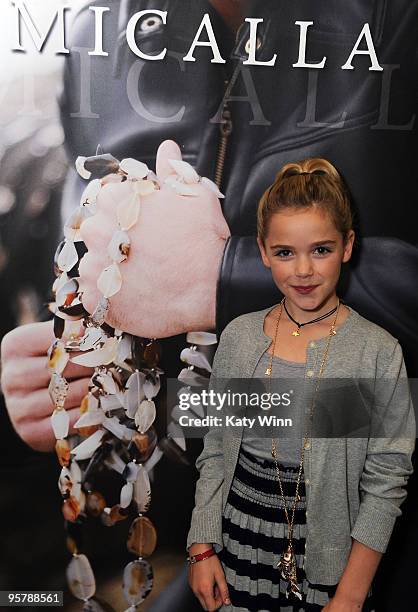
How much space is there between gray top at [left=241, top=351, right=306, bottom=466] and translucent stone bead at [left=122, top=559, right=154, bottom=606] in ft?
1.47

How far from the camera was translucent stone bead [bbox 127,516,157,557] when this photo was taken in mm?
1390

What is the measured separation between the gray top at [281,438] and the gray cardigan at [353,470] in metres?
0.02

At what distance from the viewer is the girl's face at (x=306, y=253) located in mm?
1099

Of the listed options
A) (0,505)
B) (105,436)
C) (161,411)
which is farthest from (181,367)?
(0,505)

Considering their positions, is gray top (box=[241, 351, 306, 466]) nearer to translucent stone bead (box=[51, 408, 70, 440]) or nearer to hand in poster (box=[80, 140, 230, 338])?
hand in poster (box=[80, 140, 230, 338])

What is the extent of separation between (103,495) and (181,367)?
346mm

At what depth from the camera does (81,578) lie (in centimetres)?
142

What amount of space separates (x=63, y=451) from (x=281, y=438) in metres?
0.51

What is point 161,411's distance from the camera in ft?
4.42

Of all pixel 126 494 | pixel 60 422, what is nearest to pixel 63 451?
pixel 60 422

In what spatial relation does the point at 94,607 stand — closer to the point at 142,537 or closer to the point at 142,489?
the point at 142,537

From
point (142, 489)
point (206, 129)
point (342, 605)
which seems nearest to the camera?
point (342, 605)

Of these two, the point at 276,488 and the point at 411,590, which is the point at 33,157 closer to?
the point at 276,488

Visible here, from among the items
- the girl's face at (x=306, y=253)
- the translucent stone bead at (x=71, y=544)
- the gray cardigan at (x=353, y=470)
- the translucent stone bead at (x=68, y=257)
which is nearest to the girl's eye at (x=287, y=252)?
the girl's face at (x=306, y=253)
